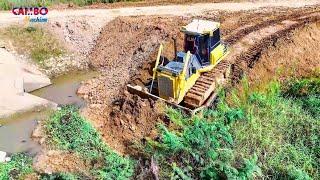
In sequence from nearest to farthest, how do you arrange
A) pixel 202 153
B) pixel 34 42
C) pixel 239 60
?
1. pixel 202 153
2. pixel 239 60
3. pixel 34 42

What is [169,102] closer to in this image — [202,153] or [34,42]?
[202,153]

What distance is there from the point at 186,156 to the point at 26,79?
1003 centimetres

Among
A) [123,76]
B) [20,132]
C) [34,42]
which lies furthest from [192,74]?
[34,42]

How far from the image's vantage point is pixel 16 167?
14.0 meters

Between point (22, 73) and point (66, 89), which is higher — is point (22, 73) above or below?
above

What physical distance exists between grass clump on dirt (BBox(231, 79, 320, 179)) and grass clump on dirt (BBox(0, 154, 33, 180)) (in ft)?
20.4

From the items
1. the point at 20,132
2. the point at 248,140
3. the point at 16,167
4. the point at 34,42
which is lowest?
the point at 16,167

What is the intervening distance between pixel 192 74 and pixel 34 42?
999 cm

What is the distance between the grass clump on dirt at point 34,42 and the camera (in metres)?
21.7

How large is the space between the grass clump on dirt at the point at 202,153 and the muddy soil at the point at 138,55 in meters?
1.63

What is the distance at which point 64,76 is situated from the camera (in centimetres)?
→ 2088

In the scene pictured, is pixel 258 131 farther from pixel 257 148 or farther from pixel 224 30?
pixel 224 30

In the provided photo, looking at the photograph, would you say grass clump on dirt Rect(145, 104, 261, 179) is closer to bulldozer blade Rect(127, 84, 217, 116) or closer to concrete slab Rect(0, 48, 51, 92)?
bulldozer blade Rect(127, 84, 217, 116)

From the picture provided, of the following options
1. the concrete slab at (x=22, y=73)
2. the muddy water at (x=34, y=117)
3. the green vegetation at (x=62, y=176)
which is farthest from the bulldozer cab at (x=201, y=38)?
the concrete slab at (x=22, y=73)
